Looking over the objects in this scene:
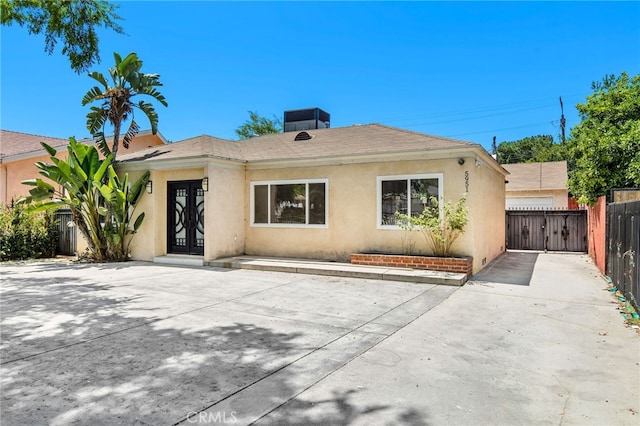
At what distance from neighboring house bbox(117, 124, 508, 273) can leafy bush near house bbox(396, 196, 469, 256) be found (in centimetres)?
22

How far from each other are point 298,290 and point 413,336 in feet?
10.6

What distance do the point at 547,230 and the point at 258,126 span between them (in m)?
27.1

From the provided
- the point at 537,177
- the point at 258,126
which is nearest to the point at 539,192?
the point at 537,177

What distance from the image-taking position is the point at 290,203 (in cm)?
1165

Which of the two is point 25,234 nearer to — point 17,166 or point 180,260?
point 17,166

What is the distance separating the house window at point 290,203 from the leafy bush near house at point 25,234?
725cm

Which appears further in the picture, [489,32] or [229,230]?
[489,32]

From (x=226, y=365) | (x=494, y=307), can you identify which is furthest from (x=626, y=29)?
(x=226, y=365)

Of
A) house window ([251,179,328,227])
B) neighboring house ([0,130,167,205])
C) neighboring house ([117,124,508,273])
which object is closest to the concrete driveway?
neighboring house ([117,124,508,273])

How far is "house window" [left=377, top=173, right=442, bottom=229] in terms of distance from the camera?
32.3ft

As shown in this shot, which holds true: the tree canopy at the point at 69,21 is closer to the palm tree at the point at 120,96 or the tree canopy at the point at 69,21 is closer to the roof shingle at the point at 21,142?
the palm tree at the point at 120,96

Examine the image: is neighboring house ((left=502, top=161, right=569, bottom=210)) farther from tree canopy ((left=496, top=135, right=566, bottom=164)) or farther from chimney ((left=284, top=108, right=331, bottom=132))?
tree canopy ((left=496, top=135, right=566, bottom=164))

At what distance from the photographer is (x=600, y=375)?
3707 millimetres

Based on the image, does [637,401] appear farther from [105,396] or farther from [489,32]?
[489,32]
